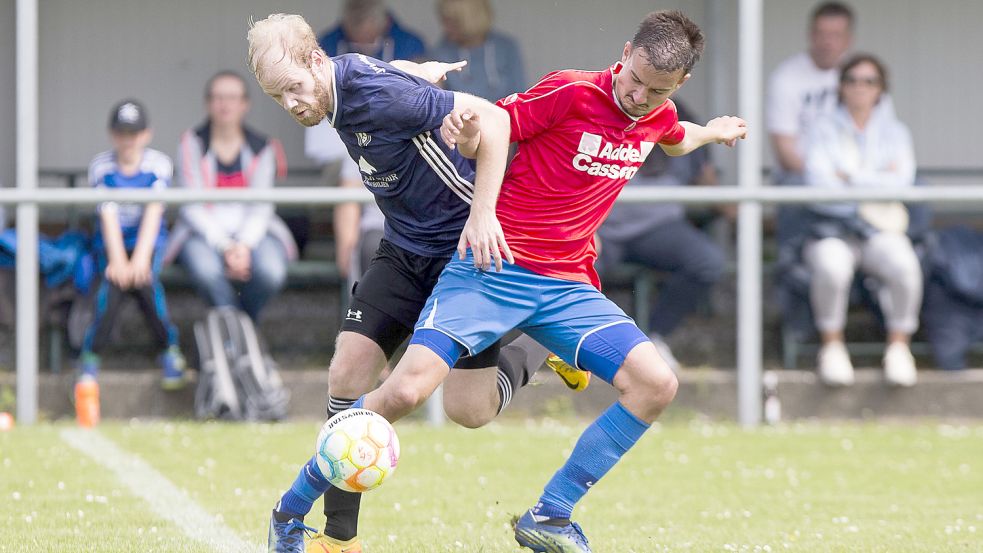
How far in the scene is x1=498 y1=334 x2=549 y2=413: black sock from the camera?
515 cm

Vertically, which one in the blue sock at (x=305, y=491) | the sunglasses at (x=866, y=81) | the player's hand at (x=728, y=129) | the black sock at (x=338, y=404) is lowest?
the blue sock at (x=305, y=491)

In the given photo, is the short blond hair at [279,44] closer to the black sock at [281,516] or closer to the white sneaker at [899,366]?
the black sock at [281,516]

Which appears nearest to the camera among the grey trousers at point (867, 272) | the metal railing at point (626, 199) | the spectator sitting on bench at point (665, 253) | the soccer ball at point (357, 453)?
the soccer ball at point (357, 453)

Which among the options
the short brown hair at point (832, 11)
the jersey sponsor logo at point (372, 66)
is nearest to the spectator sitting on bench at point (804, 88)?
the short brown hair at point (832, 11)

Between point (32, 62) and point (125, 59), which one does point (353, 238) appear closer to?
point (32, 62)

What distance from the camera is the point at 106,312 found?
8.77 m

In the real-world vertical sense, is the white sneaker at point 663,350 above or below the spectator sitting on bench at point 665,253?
below

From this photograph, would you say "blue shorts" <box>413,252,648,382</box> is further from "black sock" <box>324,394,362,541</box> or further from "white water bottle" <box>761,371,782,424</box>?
"white water bottle" <box>761,371,782,424</box>

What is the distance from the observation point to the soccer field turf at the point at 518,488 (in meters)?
5.23

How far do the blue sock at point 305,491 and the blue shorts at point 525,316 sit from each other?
1.72 feet

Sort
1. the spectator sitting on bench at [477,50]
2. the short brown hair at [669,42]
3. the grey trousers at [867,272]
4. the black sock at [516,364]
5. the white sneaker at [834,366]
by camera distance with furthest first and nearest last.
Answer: the spectator sitting on bench at [477,50], the grey trousers at [867,272], the white sneaker at [834,366], the black sock at [516,364], the short brown hair at [669,42]

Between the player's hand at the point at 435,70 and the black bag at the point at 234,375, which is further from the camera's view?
the black bag at the point at 234,375

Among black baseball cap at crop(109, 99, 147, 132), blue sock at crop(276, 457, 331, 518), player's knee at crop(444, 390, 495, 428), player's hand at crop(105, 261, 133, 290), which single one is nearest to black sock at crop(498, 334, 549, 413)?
player's knee at crop(444, 390, 495, 428)

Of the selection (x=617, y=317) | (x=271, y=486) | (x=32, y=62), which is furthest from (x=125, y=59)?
(x=617, y=317)
